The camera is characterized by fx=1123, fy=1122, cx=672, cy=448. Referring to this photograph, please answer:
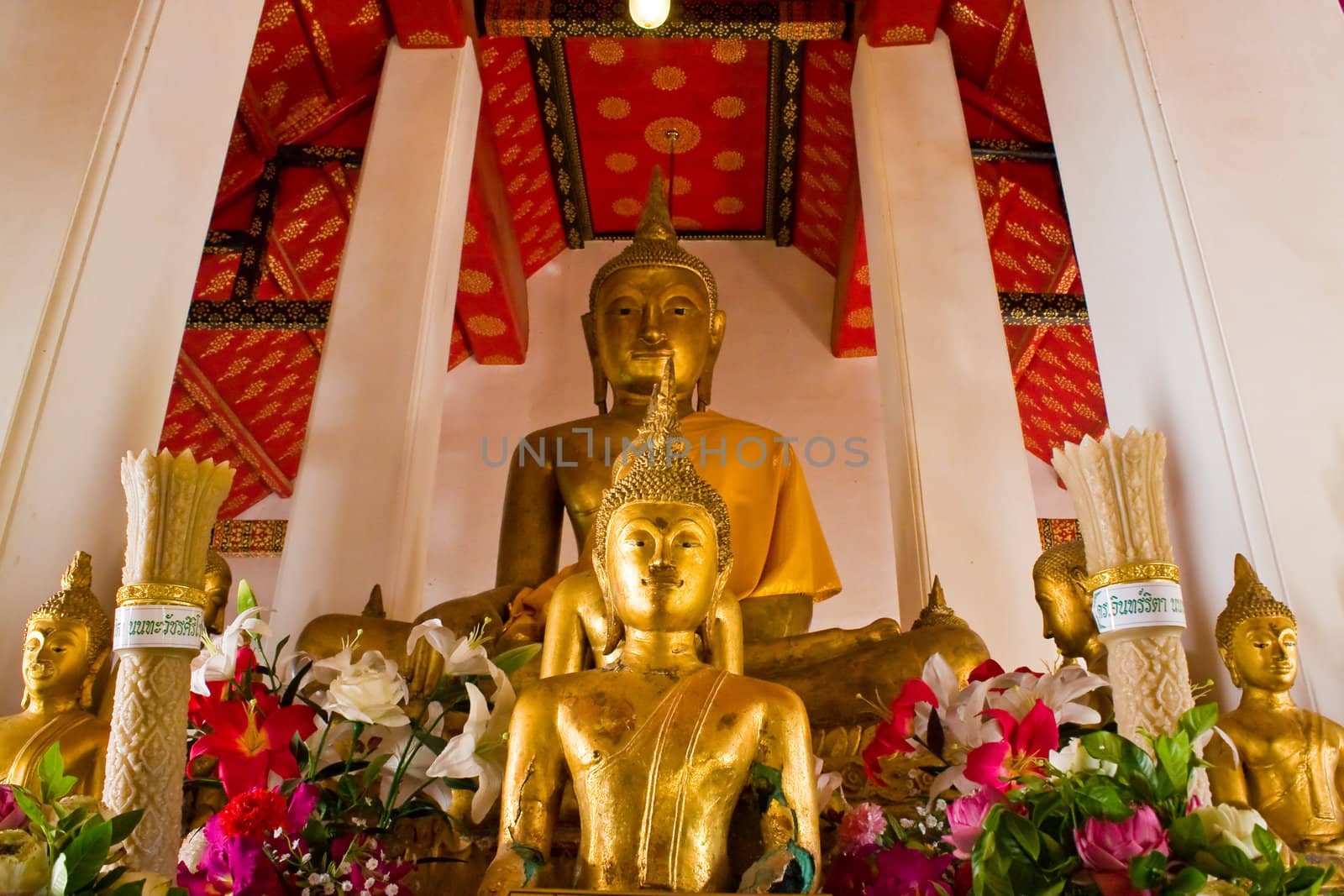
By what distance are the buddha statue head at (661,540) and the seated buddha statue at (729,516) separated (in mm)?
188

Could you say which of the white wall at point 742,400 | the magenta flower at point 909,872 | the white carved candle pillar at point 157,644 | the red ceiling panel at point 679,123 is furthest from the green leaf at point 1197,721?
the white wall at point 742,400

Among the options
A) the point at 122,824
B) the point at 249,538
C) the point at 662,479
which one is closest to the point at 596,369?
the point at 662,479

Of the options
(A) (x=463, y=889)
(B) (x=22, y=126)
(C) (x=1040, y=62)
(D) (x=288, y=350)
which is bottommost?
(A) (x=463, y=889)

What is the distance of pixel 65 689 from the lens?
150 cm

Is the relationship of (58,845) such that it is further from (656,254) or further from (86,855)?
(656,254)

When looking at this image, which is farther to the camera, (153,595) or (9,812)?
(153,595)

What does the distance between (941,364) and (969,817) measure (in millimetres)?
2297

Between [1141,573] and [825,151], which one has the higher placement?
[825,151]

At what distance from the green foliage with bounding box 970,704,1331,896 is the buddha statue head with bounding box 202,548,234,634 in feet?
5.48

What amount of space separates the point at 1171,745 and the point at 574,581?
1015 millimetres

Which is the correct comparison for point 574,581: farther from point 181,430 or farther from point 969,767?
point 181,430

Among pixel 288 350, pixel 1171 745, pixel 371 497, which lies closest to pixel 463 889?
pixel 1171 745

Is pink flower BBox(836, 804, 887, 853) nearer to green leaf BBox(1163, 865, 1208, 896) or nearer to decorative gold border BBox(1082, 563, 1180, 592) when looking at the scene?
decorative gold border BBox(1082, 563, 1180, 592)

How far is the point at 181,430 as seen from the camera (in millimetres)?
5465
